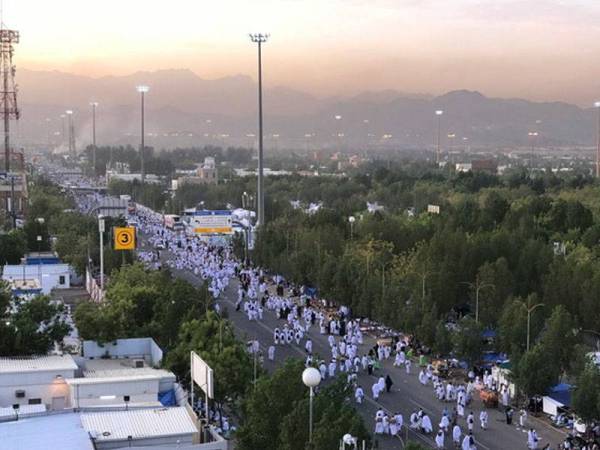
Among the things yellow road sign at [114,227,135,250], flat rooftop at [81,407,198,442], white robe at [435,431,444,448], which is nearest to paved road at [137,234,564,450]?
white robe at [435,431,444,448]

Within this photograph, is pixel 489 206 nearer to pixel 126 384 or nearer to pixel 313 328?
pixel 313 328

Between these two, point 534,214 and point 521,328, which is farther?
point 534,214

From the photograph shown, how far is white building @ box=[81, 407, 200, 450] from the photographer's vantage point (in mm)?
15930

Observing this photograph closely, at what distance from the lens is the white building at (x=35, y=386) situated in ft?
67.5

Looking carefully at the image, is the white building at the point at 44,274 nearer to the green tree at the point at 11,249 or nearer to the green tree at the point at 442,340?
the green tree at the point at 11,249

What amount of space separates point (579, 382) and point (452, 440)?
366cm

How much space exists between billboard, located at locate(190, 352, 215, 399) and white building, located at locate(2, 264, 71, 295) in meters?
25.1

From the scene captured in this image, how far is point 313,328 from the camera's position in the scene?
39031mm

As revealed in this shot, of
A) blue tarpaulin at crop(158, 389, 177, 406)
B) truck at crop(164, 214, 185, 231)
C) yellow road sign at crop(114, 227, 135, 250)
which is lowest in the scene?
truck at crop(164, 214, 185, 231)

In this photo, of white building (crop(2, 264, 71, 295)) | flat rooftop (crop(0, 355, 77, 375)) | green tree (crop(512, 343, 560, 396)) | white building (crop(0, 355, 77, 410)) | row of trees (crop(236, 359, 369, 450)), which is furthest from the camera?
white building (crop(2, 264, 71, 295))

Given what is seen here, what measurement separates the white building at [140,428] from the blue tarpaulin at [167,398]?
2.60 meters

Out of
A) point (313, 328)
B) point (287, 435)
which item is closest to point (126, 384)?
point (287, 435)

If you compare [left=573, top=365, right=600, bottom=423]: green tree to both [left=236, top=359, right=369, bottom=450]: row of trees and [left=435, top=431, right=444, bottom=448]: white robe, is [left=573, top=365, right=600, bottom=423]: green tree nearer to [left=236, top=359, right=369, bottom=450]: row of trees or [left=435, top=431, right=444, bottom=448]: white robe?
[left=435, top=431, right=444, bottom=448]: white robe

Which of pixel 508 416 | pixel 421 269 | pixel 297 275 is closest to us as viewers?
pixel 508 416
